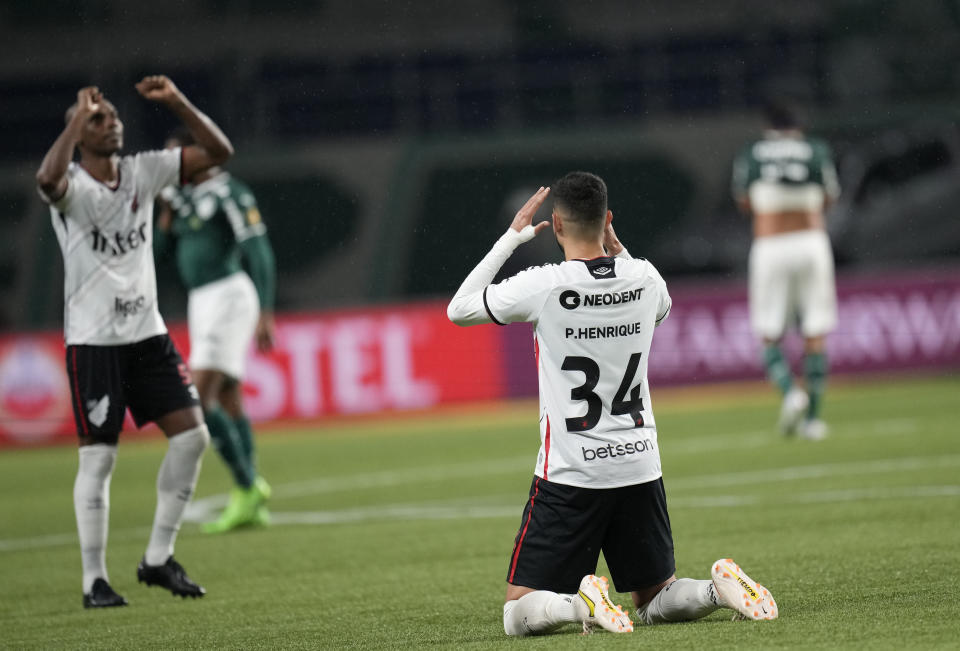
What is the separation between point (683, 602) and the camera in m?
5.06

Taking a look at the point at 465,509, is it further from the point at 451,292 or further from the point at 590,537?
the point at 451,292

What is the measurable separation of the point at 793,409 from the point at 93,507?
7.13 meters

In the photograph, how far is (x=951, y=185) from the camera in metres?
21.8

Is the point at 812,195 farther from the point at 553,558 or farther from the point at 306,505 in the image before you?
the point at 553,558

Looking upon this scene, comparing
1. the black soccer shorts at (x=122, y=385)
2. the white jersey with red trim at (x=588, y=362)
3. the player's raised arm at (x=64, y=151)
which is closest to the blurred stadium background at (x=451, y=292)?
the white jersey with red trim at (x=588, y=362)

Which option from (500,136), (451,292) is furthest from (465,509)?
(500,136)

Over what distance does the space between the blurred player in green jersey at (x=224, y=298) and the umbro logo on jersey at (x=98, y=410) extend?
2646 mm

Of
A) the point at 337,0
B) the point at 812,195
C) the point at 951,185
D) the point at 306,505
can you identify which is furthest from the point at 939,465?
the point at 337,0

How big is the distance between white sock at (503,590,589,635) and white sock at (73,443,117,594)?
228 cm

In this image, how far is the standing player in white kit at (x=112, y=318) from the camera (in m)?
6.56

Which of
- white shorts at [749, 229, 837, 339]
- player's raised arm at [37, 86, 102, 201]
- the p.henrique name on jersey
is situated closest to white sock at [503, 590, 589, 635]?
the p.henrique name on jersey

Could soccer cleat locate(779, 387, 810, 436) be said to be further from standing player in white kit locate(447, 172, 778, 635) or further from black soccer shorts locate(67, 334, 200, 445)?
standing player in white kit locate(447, 172, 778, 635)

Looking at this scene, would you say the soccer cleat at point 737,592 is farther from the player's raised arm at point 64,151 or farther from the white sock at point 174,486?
the player's raised arm at point 64,151

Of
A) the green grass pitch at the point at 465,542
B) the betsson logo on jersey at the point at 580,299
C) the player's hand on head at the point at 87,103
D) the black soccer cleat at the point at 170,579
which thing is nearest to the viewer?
the betsson logo on jersey at the point at 580,299
